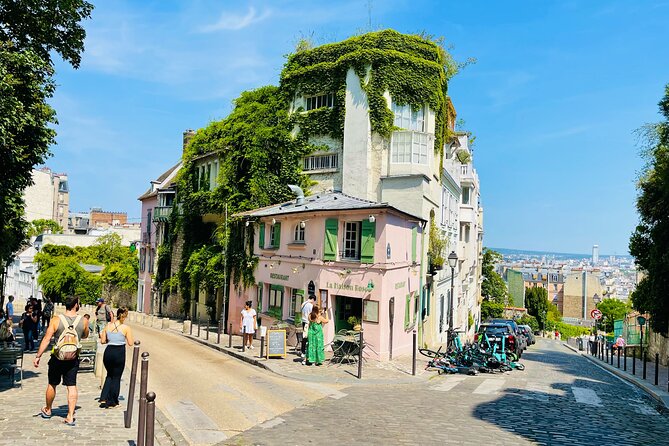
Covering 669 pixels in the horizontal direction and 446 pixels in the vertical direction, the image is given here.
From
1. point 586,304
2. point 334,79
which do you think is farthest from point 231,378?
point 586,304

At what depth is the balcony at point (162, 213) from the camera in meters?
40.4

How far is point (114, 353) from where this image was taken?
9430 mm

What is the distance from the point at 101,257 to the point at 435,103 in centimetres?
5235

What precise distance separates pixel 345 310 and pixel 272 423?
10.4 meters

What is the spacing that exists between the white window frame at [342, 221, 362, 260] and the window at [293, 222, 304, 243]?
8.24 ft

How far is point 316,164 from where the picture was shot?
28.6 meters

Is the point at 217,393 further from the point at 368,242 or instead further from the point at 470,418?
the point at 368,242

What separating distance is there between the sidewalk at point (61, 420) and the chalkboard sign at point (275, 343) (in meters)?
6.21

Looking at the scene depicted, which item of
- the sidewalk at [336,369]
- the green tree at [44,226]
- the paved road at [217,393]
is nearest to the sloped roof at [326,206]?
the sidewalk at [336,369]

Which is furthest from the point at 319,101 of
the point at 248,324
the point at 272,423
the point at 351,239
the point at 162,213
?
the point at 272,423

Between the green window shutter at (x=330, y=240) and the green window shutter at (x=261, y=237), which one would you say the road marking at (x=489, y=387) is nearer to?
the green window shutter at (x=330, y=240)

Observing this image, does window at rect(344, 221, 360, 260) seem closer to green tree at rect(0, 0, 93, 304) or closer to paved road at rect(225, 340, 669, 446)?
paved road at rect(225, 340, 669, 446)

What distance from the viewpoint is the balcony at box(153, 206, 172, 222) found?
40406 millimetres

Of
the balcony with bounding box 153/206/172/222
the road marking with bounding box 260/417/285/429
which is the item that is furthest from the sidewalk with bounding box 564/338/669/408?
the balcony with bounding box 153/206/172/222
